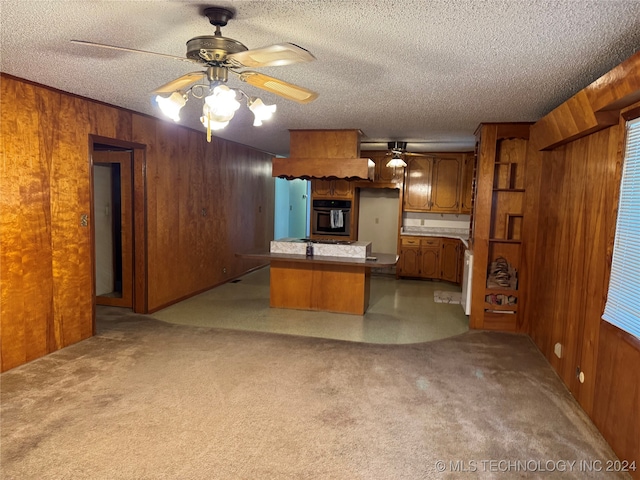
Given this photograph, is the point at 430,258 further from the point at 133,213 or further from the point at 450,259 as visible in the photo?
the point at 133,213

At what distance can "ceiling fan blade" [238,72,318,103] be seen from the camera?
2223 millimetres

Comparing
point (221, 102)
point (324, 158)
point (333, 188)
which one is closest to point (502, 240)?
point (324, 158)

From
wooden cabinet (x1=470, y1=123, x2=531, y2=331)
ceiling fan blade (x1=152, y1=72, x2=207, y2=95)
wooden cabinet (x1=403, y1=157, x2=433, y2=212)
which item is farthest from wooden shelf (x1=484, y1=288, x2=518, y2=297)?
ceiling fan blade (x1=152, y1=72, x2=207, y2=95)

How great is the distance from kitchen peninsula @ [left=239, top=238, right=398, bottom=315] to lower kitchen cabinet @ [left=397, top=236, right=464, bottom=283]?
238cm

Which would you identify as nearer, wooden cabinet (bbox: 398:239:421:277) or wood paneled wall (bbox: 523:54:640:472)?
wood paneled wall (bbox: 523:54:640:472)

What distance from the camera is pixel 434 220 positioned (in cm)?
807

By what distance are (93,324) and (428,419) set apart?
3.42 metres

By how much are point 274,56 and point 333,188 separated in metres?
4.72

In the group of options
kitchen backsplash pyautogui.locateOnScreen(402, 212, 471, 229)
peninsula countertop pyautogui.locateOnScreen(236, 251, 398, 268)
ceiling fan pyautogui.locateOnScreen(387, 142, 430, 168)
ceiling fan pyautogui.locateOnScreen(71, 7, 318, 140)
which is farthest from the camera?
kitchen backsplash pyautogui.locateOnScreen(402, 212, 471, 229)

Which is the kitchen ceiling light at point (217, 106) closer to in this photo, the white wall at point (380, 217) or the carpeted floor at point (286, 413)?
the carpeted floor at point (286, 413)

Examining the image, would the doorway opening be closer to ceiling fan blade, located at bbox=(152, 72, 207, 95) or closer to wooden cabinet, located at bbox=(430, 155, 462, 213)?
ceiling fan blade, located at bbox=(152, 72, 207, 95)

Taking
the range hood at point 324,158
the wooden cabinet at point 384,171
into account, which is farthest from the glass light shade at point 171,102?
the wooden cabinet at point 384,171

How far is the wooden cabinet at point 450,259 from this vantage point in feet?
24.2

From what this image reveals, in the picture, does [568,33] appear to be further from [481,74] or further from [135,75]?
[135,75]
